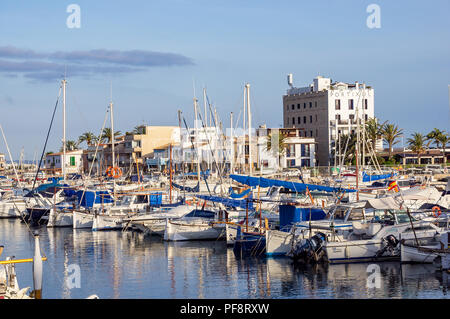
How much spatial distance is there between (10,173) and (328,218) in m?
117

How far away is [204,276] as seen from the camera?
32.6m

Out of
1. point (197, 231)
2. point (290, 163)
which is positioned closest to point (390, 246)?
point (197, 231)

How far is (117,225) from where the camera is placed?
53.8m

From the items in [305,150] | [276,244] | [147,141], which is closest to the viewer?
[276,244]

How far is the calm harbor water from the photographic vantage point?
2825 cm

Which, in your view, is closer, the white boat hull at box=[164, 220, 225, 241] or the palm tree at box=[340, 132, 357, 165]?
the white boat hull at box=[164, 220, 225, 241]

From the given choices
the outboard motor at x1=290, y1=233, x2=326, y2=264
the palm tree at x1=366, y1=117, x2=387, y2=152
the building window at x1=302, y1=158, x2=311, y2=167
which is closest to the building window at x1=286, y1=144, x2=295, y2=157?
the building window at x1=302, y1=158, x2=311, y2=167

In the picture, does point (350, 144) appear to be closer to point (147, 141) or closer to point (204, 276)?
point (147, 141)

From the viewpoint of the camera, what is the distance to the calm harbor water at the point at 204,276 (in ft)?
92.7

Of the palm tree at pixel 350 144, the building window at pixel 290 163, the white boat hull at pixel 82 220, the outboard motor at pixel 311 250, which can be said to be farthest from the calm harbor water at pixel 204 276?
the building window at pixel 290 163

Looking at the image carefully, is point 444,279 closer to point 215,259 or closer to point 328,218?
point 328,218

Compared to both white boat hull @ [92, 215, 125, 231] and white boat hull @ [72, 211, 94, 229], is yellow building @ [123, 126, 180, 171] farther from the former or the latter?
white boat hull @ [92, 215, 125, 231]
